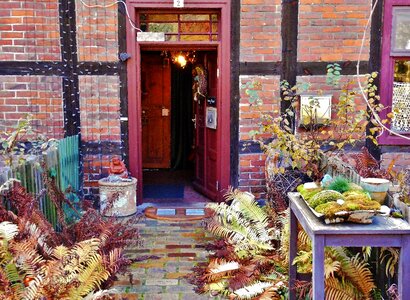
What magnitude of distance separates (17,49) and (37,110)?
0.83 metres

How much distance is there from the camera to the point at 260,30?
6.07 metres

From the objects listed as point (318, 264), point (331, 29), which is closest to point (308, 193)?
point (318, 264)

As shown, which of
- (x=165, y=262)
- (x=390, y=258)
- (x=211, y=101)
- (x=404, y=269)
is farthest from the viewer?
(x=211, y=101)

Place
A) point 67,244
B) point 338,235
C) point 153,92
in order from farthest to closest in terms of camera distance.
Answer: point 153,92
point 67,244
point 338,235

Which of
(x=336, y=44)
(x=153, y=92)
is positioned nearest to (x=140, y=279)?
(x=336, y=44)

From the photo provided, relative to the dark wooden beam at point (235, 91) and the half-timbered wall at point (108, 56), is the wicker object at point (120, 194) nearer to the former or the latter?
the half-timbered wall at point (108, 56)

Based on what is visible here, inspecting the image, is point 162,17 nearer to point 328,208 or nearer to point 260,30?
point 260,30

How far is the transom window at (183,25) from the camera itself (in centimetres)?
625

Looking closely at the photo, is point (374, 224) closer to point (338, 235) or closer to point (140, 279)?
point (338, 235)

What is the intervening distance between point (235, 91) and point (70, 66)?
2.22 meters

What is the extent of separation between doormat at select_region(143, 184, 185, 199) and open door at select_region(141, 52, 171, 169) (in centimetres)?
183

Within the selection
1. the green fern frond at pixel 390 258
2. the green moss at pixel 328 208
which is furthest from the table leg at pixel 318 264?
the green fern frond at pixel 390 258

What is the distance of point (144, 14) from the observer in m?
6.25

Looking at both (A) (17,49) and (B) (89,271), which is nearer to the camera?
(B) (89,271)
